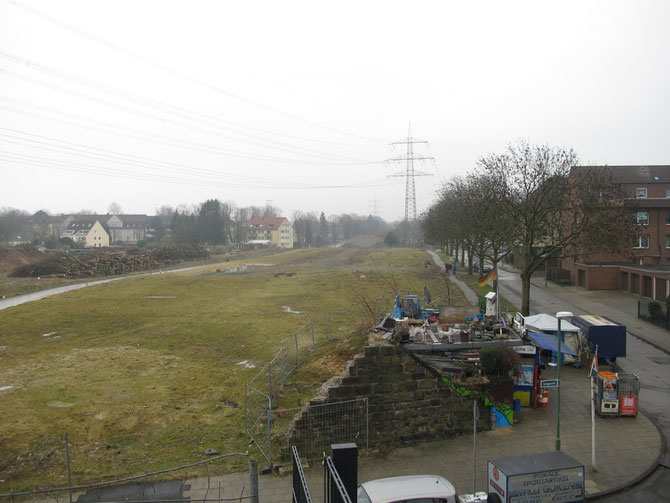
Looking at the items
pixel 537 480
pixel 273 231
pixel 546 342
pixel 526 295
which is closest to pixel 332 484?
pixel 537 480

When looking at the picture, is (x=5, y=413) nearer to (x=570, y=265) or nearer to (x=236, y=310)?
(x=236, y=310)

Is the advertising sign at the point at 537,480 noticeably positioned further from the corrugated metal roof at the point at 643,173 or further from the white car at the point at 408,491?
the corrugated metal roof at the point at 643,173

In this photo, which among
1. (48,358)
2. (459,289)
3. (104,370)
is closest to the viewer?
(104,370)

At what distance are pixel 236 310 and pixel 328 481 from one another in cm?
2666

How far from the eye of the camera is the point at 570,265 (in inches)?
1951

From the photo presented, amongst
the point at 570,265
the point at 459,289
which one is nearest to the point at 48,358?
the point at 459,289

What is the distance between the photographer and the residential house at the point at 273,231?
482ft

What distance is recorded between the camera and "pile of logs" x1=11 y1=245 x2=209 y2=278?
191 ft

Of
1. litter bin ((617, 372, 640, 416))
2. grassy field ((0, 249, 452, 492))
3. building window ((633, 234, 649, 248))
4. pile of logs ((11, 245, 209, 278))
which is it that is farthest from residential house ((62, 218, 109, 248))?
litter bin ((617, 372, 640, 416))

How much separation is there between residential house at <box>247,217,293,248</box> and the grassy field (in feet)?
357

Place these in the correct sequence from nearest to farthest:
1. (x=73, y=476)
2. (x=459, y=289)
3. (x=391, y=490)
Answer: (x=391, y=490) < (x=73, y=476) < (x=459, y=289)

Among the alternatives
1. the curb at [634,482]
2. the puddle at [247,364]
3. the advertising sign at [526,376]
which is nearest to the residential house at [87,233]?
the puddle at [247,364]

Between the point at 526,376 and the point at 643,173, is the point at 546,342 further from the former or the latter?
the point at 643,173

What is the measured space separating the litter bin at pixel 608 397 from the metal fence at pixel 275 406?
7674mm
